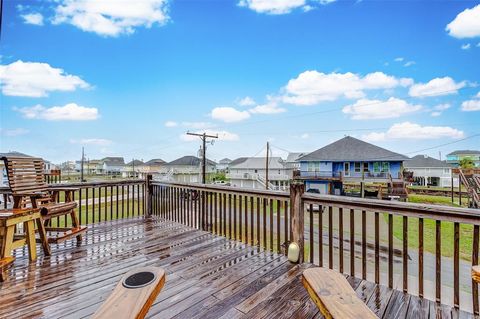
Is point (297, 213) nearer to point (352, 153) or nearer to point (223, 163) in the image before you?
point (352, 153)

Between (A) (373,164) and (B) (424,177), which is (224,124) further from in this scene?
(B) (424,177)

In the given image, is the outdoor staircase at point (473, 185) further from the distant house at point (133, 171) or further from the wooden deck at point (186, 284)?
the distant house at point (133, 171)

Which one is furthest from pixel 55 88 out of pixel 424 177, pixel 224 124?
pixel 424 177

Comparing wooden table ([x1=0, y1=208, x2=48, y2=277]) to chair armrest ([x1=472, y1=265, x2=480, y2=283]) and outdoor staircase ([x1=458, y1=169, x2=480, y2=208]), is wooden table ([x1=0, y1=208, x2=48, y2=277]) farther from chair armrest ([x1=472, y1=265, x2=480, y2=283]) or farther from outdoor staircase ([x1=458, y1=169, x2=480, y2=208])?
outdoor staircase ([x1=458, y1=169, x2=480, y2=208])

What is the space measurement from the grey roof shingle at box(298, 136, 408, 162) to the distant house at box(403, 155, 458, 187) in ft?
42.8

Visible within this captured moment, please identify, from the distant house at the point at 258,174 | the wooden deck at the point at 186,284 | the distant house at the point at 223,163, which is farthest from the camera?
the distant house at the point at 223,163

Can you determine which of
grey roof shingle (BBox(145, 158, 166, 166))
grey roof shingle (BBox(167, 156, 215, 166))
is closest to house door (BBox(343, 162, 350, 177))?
grey roof shingle (BBox(167, 156, 215, 166))

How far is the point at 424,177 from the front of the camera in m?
29.7

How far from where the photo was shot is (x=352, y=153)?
61.3ft

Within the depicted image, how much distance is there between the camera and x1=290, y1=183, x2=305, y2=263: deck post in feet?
8.73

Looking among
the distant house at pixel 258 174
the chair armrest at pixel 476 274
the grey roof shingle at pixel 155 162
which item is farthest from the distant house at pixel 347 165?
the grey roof shingle at pixel 155 162

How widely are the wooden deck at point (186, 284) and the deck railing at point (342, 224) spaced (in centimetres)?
25

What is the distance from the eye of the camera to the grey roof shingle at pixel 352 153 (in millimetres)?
17469

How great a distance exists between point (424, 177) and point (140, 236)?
3614 cm
